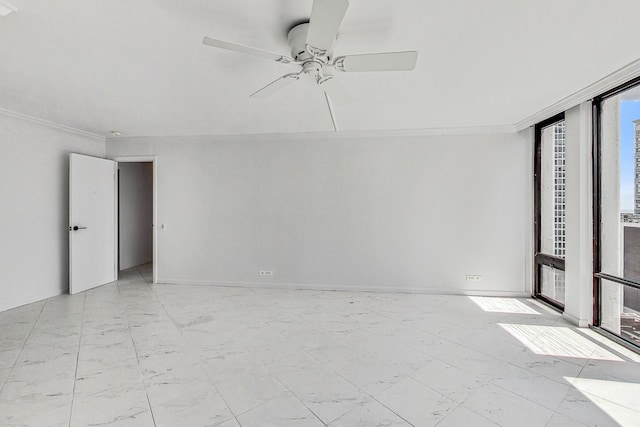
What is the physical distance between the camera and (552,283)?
13.2ft

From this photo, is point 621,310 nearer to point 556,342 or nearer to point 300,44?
point 556,342

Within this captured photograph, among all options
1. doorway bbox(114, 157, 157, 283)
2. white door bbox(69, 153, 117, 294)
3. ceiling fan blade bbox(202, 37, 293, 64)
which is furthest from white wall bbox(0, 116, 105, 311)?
ceiling fan blade bbox(202, 37, 293, 64)

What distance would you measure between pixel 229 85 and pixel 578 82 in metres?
3.07

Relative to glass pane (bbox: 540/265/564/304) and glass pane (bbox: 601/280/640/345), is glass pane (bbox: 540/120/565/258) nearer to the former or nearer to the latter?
glass pane (bbox: 540/265/564/304)

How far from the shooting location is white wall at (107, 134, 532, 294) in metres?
4.41

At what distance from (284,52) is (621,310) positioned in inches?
148

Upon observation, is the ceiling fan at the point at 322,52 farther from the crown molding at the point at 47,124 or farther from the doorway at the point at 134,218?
the doorway at the point at 134,218

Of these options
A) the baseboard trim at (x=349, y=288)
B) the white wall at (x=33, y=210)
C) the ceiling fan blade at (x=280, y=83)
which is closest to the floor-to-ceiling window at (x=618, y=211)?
the baseboard trim at (x=349, y=288)

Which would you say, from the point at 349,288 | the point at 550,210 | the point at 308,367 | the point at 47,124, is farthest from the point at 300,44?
the point at 47,124

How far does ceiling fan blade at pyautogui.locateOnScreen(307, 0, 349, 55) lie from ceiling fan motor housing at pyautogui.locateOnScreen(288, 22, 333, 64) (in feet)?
0.31

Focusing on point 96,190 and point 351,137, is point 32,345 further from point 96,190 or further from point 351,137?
point 351,137

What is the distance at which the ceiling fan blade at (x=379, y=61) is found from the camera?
6.16ft

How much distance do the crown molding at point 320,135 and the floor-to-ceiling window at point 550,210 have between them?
46 cm

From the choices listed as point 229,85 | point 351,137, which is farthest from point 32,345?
point 351,137
